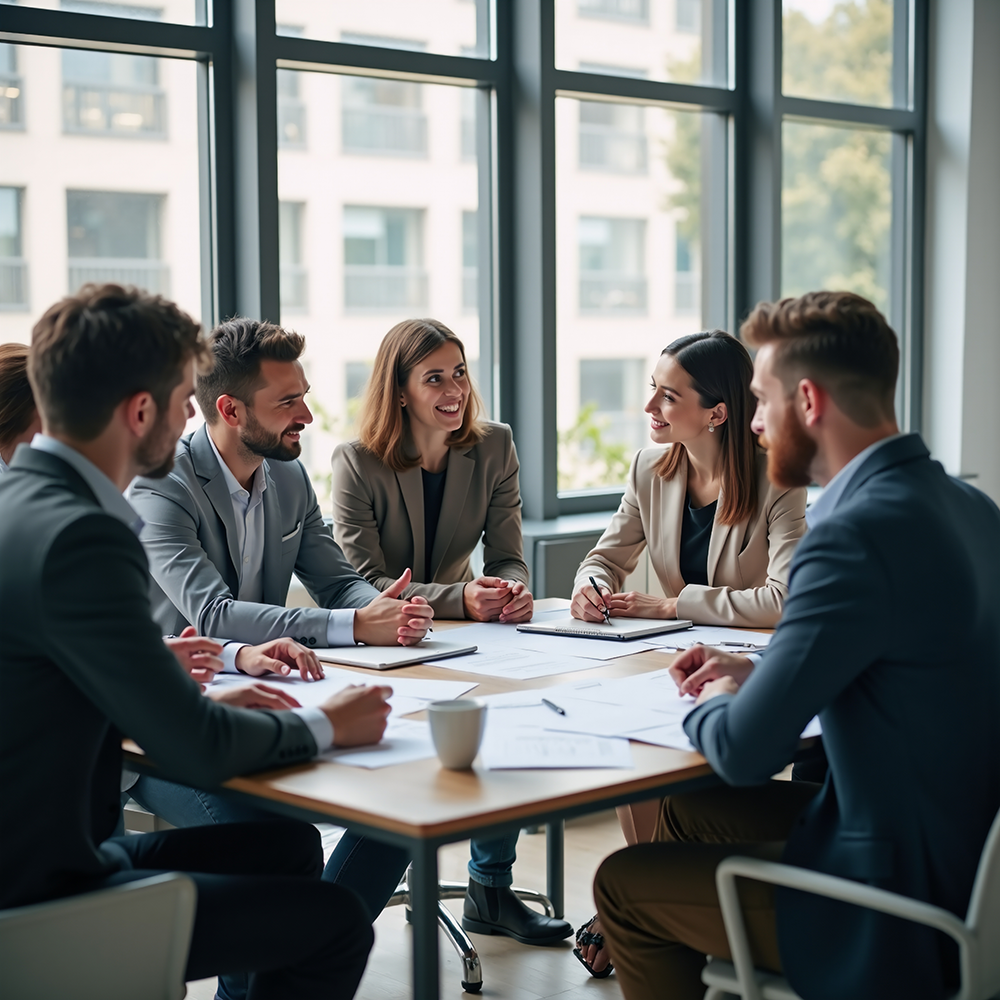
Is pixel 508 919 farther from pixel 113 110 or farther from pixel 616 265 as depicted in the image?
pixel 616 265

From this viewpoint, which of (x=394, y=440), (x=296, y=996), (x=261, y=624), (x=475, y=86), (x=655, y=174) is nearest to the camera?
(x=296, y=996)

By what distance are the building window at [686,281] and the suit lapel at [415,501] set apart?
92.4 inches

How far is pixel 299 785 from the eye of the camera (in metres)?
1.75

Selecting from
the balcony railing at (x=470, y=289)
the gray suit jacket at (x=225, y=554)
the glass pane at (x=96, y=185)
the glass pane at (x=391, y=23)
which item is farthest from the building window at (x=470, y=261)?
the gray suit jacket at (x=225, y=554)

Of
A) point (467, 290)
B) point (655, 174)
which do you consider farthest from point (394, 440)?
point (655, 174)

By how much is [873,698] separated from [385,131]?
11.0ft

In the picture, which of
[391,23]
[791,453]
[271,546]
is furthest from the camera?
[391,23]

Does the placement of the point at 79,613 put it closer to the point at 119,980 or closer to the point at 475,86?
the point at 119,980

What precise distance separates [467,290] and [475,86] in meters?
0.75

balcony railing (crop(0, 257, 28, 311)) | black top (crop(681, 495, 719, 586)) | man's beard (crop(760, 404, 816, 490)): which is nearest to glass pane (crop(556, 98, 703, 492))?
black top (crop(681, 495, 719, 586))

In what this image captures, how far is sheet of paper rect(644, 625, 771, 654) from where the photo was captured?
2.65m

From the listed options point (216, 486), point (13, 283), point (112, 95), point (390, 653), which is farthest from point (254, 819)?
point (112, 95)

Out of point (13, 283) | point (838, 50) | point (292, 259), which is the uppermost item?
point (838, 50)

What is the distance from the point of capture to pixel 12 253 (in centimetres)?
382
